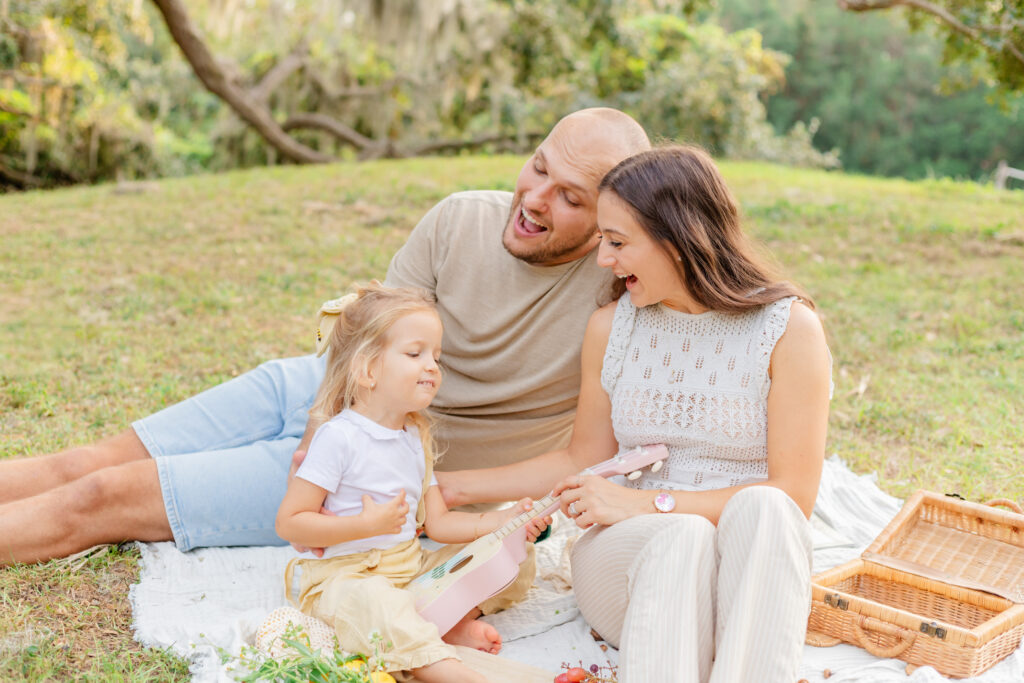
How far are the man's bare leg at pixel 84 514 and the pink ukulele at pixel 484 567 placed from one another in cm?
91

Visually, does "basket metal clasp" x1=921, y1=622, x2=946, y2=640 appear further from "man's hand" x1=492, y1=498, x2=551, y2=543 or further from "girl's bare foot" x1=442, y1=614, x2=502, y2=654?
"girl's bare foot" x1=442, y1=614, x2=502, y2=654

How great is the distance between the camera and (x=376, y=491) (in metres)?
2.58

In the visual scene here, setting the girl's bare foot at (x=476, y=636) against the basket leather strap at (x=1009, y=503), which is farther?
the basket leather strap at (x=1009, y=503)

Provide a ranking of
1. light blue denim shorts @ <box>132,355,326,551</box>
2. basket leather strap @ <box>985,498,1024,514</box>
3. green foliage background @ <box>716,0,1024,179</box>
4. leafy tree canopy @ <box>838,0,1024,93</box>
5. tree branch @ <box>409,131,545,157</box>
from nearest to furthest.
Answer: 1. light blue denim shorts @ <box>132,355,326,551</box>
2. basket leather strap @ <box>985,498,1024,514</box>
3. leafy tree canopy @ <box>838,0,1024,93</box>
4. tree branch @ <box>409,131,545,157</box>
5. green foliage background @ <box>716,0,1024,179</box>

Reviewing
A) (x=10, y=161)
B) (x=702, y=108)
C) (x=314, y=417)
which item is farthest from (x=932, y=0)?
(x=10, y=161)

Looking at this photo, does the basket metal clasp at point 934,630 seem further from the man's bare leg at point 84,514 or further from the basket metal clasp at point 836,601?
the man's bare leg at point 84,514

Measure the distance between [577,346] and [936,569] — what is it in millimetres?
1257

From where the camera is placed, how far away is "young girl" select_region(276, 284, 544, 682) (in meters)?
2.42

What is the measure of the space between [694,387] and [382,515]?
34.7 inches

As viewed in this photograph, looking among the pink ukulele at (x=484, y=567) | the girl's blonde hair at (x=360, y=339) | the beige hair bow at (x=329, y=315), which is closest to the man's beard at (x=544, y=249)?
the girl's blonde hair at (x=360, y=339)

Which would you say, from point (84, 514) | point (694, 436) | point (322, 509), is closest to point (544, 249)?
point (694, 436)

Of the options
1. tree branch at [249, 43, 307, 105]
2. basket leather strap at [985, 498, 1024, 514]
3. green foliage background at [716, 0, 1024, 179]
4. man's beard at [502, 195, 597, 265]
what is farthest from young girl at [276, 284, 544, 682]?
green foliage background at [716, 0, 1024, 179]

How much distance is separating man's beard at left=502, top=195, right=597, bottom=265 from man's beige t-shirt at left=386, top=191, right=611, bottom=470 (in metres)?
0.04

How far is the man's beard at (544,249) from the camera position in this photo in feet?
9.34
